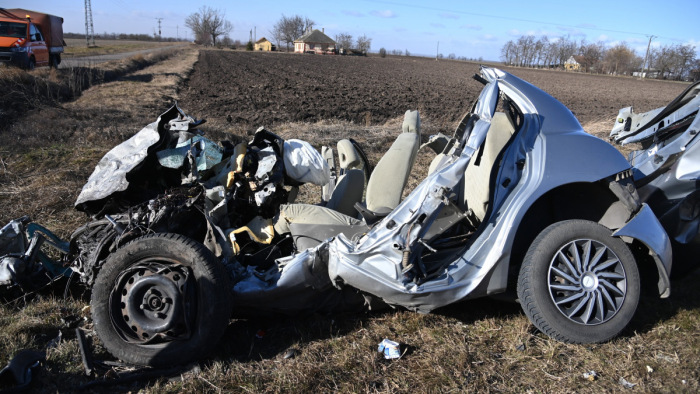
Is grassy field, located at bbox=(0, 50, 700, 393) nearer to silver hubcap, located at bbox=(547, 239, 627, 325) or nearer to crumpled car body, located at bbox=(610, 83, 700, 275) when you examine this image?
silver hubcap, located at bbox=(547, 239, 627, 325)

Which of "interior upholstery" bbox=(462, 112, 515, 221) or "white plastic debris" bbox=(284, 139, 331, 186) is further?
"white plastic debris" bbox=(284, 139, 331, 186)

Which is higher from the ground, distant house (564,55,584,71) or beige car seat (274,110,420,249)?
distant house (564,55,584,71)

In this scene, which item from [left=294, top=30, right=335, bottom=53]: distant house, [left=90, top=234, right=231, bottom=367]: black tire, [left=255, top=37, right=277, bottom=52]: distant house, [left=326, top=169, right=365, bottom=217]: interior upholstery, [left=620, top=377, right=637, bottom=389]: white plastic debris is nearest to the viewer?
[left=620, top=377, right=637, bottom=389]: white plastic debris

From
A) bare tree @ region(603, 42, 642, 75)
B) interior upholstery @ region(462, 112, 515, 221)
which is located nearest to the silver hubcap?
interior upholstery @ region(462, 112, 515, 221)

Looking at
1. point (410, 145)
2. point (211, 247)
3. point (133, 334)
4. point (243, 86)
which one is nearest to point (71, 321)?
→ point (133, 334)

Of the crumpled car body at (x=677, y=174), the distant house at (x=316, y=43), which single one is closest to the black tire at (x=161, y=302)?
the crumpled car body at (x=677, y=174)

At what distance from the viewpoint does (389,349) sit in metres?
2.91

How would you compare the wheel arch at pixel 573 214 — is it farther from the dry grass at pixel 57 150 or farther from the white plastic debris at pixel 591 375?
the dry grass at pixel 57 150

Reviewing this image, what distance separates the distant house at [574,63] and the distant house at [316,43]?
3792cm

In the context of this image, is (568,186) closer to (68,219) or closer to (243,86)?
(68,219)

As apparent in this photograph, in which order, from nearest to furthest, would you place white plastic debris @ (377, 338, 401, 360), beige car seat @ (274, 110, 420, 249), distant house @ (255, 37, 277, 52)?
white plastic debris @ (377, 338, 401, 360) < beige car seat @ (274, 110, 420, 249) < distant house @ (255, 37, 277, 52)

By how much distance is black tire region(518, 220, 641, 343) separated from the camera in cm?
283

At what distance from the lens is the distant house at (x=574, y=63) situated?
7300 centimetres

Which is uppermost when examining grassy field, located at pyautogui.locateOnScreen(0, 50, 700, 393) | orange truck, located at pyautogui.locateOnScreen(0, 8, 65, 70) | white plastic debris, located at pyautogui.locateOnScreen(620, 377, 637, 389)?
orange truck, located at pyautogui.locateOnScreen(0, 8, 65, 70)
